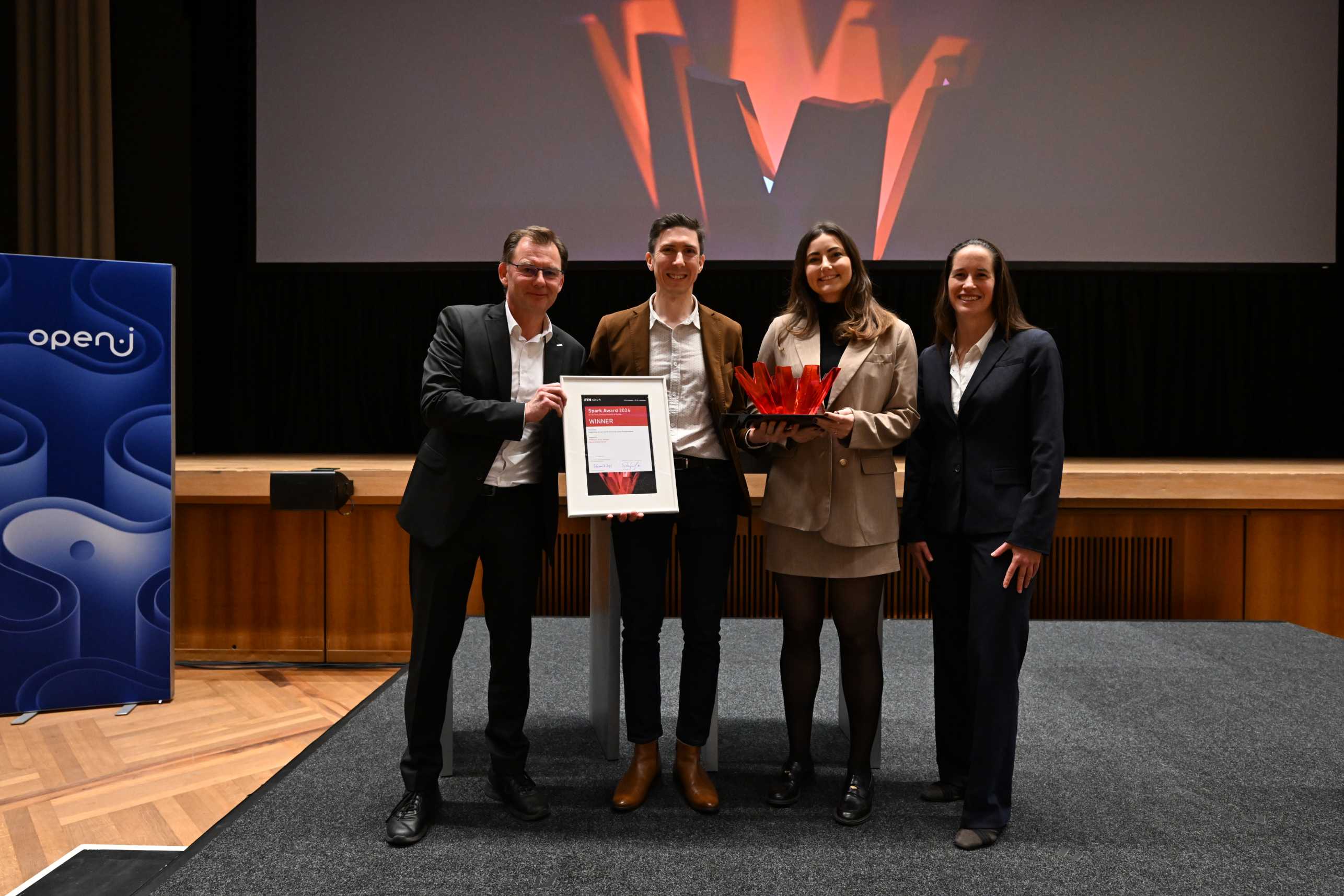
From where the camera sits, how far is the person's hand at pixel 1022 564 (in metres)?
1.70

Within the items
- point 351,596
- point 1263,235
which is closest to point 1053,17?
point 1263,235

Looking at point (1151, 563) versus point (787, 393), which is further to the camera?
point (1151, 563)

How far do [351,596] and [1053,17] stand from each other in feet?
15.5

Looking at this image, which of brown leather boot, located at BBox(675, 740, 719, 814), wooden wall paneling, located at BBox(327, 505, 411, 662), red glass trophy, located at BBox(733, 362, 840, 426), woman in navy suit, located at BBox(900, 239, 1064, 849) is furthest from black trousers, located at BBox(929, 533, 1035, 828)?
wooden wall paneling, located at BBox(327, 505, 411, 662)

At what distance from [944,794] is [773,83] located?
11.8 ft

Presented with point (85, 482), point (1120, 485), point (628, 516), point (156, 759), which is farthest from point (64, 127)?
point (1120, 485)

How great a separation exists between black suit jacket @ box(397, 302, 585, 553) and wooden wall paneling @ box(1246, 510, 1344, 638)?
142 inches

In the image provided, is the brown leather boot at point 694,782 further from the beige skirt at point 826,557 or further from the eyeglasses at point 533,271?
the eyeglasses at point 533,271

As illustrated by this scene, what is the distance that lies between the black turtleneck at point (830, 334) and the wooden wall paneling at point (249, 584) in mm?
2611

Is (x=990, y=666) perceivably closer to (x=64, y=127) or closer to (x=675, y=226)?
(x=675, y=226)

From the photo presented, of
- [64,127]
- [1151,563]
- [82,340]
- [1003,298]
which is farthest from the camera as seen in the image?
[64,127]

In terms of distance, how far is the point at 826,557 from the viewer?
1884 millimetres

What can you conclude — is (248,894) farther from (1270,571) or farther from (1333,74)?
(1333,74)

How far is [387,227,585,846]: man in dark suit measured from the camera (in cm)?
180
